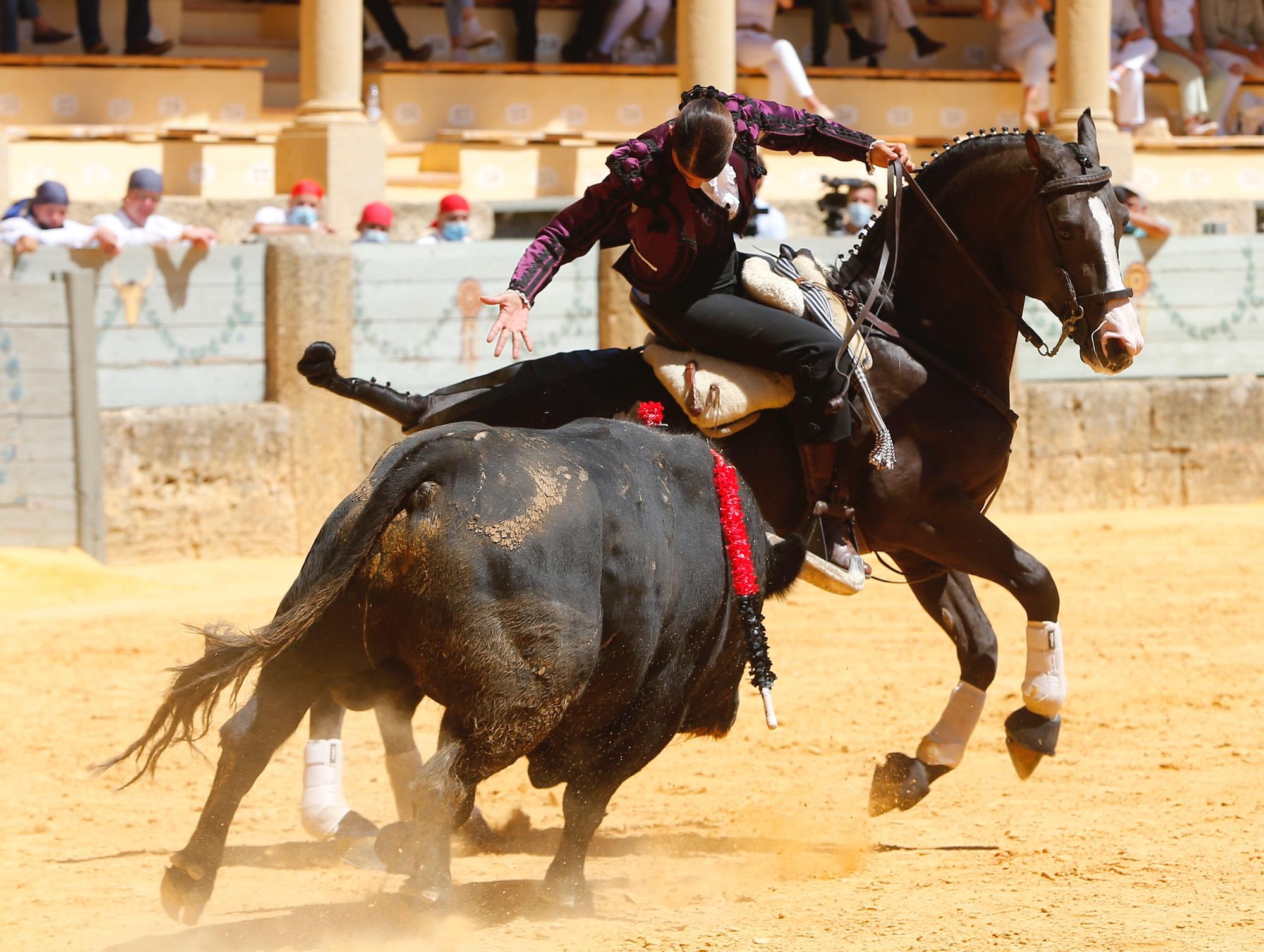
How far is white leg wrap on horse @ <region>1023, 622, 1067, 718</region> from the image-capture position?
5984 millimetres

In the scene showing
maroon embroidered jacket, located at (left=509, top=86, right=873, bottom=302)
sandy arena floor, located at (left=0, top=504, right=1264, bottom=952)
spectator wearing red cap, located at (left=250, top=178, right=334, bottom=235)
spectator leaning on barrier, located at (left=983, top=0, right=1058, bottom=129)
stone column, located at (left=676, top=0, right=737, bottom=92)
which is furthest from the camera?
spectator leaning on barrier, located at (left=983, top=0, right=1058, bottom=129)

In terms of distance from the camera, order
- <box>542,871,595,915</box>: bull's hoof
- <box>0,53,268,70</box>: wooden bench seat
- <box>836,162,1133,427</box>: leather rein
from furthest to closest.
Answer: <box>0,53,268,70</box>: wooden bench seat, <box>836,162,1133,427</box>: leather rein, <box>542,871,595,915</box>: bull's hoof

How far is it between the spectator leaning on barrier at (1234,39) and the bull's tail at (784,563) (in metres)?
15.0

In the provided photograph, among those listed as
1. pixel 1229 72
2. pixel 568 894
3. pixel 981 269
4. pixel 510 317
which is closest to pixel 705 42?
pixel 1229 72

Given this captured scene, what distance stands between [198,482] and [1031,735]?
6374 millimetres

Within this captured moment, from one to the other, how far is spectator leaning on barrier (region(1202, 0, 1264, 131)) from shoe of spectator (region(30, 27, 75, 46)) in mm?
11168

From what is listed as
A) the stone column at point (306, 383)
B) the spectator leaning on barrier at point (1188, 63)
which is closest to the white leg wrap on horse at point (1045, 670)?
the stone column at point (306, 383)

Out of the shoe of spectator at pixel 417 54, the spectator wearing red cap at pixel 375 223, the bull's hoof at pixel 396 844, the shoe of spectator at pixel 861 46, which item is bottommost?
the bull's hoof at pixel 396 844

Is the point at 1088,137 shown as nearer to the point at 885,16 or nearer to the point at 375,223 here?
the point at 375,223

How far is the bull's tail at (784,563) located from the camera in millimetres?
5051

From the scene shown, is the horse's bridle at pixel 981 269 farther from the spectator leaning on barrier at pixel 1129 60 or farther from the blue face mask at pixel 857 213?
the spectator leaning on barrier at pixel 1129 60

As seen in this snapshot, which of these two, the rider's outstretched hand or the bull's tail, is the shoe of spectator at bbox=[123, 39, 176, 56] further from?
the bull's tail

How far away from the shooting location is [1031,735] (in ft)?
19.9

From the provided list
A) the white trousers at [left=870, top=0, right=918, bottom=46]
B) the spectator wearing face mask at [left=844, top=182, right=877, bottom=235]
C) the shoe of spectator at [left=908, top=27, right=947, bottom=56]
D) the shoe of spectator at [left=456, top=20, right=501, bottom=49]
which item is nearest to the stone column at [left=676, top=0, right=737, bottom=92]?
the spectator wearing face mask at [left=844, top=182, right=877, bottom=235]
